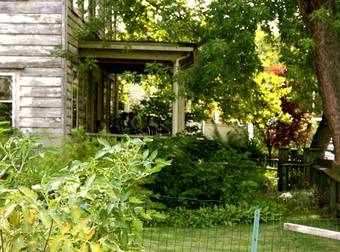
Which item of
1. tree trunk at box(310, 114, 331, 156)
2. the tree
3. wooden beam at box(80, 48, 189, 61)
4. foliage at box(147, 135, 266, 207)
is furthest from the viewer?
tree trunk at box(310, 114, 331, 156)

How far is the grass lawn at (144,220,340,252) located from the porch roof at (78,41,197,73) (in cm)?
523

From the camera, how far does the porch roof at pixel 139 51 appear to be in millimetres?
14750

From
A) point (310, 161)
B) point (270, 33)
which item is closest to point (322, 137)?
point (310, 161)

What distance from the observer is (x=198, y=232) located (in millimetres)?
10484

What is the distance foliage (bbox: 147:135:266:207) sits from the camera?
492 inches

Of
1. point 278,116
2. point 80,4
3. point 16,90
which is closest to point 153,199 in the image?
point 16,90

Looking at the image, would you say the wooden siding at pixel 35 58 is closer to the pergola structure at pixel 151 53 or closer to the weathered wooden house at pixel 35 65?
the weathered wooden house at pixel 35 65

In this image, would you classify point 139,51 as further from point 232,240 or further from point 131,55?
point 232,240

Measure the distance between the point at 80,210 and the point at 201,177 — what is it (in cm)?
1016

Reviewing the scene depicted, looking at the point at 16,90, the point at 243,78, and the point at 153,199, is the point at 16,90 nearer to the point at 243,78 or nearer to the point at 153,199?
the point at 153,199

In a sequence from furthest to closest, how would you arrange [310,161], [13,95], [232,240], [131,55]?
[131,55] → [310,161] → [13,95] → [232,240]

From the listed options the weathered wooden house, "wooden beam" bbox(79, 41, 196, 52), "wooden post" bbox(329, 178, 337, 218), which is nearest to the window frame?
the weathered wooden house

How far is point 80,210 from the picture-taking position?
8.55 feet

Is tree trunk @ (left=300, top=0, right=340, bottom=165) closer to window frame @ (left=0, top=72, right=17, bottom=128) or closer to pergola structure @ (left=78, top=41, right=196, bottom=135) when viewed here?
pergola structure @ (left=78, top=41, right=196, bottom=135)
